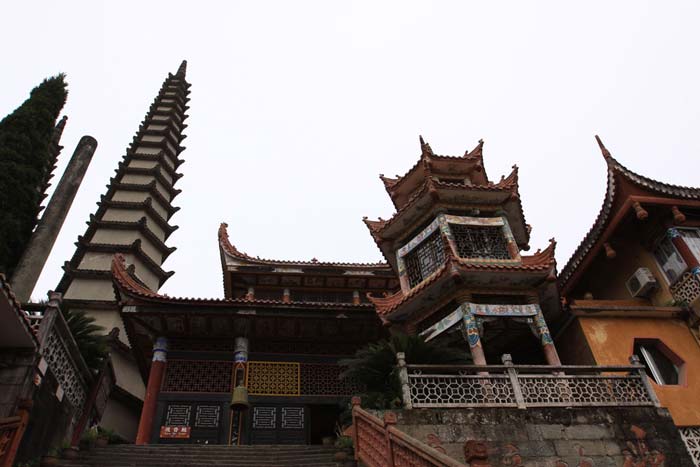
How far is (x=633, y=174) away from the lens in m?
15.6

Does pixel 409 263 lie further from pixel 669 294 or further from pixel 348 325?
pixel 669 294

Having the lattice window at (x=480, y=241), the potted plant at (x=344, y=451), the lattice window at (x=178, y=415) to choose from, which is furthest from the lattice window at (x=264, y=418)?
the lattice window at (x=480, y=241)

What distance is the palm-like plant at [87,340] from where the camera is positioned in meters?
11.2

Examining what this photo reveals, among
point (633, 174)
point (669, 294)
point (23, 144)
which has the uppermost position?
point (23, 144)

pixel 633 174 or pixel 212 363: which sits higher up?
pixel 633 174

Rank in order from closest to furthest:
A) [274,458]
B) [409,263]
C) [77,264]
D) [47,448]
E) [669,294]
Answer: [47,448] → [274,458] → [669,294] → [409,263] → [77,264]

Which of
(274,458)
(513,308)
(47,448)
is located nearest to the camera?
(47,448)

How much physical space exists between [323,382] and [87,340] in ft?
21.2

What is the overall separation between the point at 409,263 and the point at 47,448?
33.9 feet

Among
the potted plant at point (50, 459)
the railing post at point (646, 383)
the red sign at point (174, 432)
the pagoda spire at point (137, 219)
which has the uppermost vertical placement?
the pagoda spire at point (137, 219)

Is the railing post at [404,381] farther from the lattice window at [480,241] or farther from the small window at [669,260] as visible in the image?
the small window at [669,260]

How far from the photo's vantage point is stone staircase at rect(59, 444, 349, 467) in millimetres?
9547

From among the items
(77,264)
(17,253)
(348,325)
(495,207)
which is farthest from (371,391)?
(77,264)

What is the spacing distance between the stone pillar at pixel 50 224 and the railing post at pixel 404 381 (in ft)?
31.9
